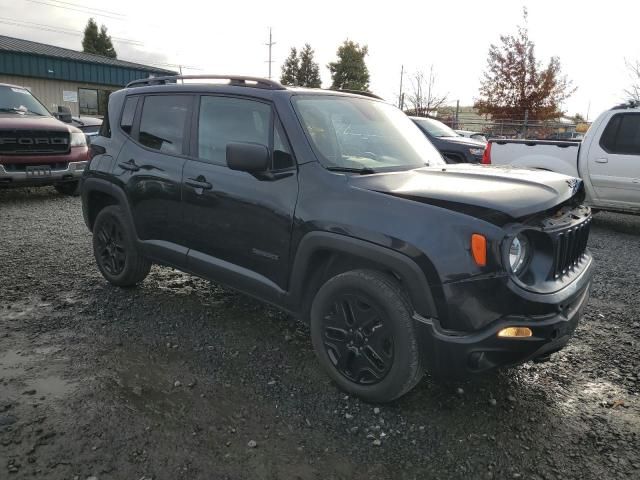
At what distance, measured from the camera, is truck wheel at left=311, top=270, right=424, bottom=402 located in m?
2.57

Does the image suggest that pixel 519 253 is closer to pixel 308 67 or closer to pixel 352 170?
pixel 352 170

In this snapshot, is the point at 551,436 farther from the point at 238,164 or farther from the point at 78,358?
the point at 78,358

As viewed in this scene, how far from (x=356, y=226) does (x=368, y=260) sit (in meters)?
0.20

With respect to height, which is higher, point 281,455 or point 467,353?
point 467,353

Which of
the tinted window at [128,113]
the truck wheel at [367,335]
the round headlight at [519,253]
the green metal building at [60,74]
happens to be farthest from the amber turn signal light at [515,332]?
the green metal building at [60,74]

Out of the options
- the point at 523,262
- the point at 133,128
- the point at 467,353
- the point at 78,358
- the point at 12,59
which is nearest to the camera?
the point at 467,353

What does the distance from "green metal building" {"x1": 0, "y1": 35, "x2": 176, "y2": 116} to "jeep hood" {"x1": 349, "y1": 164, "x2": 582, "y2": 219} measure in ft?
81.1

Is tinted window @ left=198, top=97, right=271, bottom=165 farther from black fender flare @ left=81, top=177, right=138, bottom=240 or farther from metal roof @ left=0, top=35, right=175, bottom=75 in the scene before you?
metal roof @ left=0, top=35, right=175, bottom=75

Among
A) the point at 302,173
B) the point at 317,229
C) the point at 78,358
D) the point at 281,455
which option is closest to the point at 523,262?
the point at 317,229

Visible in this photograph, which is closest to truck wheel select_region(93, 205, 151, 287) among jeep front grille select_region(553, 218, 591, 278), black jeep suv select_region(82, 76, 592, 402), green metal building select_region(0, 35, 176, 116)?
black jeep suv select_region(82, 76, 592, 402)

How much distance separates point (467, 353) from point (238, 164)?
5.49 feet

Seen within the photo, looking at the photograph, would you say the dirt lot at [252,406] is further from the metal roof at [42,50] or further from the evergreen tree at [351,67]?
the evergreen tree at [351,67]

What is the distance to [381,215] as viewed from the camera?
8.61 ft

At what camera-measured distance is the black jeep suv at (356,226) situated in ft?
7.93
